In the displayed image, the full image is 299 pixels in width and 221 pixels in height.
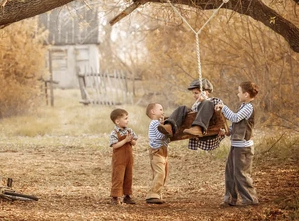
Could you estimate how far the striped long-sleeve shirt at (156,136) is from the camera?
812 centimetres

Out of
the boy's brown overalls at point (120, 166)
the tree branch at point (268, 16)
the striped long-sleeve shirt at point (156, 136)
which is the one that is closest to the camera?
the striped long-sleeve shirt at point (156, 136)

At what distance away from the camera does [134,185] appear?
1088 centimetres

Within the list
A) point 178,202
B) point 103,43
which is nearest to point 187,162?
point 178,202

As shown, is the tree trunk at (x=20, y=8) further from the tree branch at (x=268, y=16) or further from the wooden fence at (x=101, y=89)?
the wooden fence at (x=101, y=89)

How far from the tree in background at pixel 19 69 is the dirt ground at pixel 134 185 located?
5.67 m

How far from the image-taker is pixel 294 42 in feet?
30.4

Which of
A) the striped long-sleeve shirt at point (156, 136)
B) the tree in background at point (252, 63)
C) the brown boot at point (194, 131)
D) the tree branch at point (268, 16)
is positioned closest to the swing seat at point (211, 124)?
the brown boot at point (194, 131)

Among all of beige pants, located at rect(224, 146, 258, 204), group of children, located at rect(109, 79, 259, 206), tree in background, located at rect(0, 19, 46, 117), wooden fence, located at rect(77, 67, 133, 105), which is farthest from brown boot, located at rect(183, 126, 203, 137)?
wooden fence, located at rect(77, 67, 133, 105)

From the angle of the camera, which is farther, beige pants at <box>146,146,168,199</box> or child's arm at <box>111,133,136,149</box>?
beige pants at <box>146,146,168,199</box>

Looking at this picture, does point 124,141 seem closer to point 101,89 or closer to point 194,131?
point 194,131

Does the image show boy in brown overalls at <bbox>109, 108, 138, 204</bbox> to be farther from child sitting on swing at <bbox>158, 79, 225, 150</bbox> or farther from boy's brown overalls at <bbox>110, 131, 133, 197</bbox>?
child sitting on swing at <bbox>158, 79, 225, 150</bbox>

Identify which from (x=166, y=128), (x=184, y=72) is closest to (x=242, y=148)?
(x=166, y=128)

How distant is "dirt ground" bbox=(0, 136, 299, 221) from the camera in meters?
7.50

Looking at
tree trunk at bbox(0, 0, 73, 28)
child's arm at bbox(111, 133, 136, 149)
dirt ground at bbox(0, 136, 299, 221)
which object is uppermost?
tree trunk at bbox(0, 0, 73, 28)
